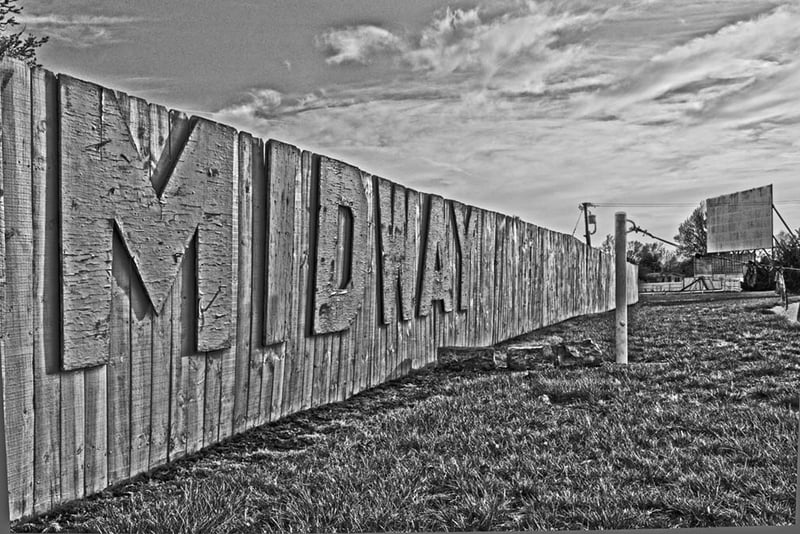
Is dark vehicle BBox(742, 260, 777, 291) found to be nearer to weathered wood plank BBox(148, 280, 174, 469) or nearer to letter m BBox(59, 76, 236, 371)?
letter m BBox(59, 76, 236, 371)

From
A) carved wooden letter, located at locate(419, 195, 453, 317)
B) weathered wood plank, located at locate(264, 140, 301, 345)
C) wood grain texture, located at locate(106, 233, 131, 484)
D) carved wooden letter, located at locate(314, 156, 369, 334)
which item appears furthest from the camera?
carved wooden letter, located at locate(419, 195, 453, 317)

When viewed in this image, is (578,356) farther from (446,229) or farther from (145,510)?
(145,510)

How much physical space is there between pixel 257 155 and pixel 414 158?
63cm

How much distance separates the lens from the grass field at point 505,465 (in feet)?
5.94

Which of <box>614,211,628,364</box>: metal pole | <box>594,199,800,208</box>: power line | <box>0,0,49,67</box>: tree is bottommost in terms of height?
<box>614,211,628,364</box>: metal pole

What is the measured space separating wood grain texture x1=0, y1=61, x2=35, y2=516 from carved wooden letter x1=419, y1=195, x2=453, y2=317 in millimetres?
2362

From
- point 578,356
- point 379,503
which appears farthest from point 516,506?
point 578,356

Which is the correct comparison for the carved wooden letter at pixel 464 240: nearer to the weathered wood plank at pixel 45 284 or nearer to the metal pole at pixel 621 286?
the metal pole at pixel 621 286

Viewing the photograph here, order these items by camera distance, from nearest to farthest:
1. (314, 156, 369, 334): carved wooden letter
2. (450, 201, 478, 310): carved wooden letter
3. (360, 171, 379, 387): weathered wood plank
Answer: (314, 156, 369, 334): carved wooden letter < (360, 171, 379, 387): weathered wood plank < (450, 201, 478, 310): carved wooden letter

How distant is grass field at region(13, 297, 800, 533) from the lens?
5.94ft

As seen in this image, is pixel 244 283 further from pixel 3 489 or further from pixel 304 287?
pixel 3 489

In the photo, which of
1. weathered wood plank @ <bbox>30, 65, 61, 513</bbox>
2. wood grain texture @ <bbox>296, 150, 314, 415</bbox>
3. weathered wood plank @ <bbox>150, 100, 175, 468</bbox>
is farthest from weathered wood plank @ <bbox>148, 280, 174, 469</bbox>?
wood grain texture @ <bbox>296, 150, 314, 415</bbox>

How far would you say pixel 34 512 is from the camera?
1623mm

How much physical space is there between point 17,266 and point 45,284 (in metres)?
0.08
